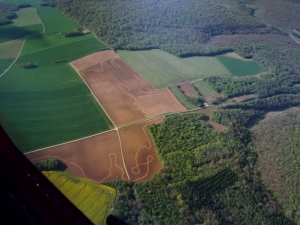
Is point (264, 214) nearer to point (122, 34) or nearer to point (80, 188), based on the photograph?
point (80, 188)

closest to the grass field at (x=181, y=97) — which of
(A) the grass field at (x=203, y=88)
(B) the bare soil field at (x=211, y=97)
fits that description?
(B) the bare soil field at (x=211, y=97)

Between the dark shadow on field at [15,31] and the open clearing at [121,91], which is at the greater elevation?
the dark shadow on field at [15,31]

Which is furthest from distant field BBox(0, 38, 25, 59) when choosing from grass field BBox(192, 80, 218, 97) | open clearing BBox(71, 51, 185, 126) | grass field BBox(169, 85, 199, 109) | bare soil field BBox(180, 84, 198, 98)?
grass field BBox(192, 80, 218, 97)

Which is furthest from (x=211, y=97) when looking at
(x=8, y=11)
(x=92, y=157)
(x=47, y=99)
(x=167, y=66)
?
(x=8, y=11)

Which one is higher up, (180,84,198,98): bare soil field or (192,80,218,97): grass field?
(180,84,198,98): bare soil field

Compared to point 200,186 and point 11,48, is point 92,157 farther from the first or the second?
point 11,48

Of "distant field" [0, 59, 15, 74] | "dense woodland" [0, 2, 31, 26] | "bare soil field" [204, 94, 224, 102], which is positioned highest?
"dense woodland" [0, 2, 31, 26]

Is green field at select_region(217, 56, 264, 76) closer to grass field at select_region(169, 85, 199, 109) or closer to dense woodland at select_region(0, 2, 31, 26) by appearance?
grass field at select_region(169, 85, 199, 109)

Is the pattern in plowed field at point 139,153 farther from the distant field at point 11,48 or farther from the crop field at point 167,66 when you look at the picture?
the distant field at point 11,48
